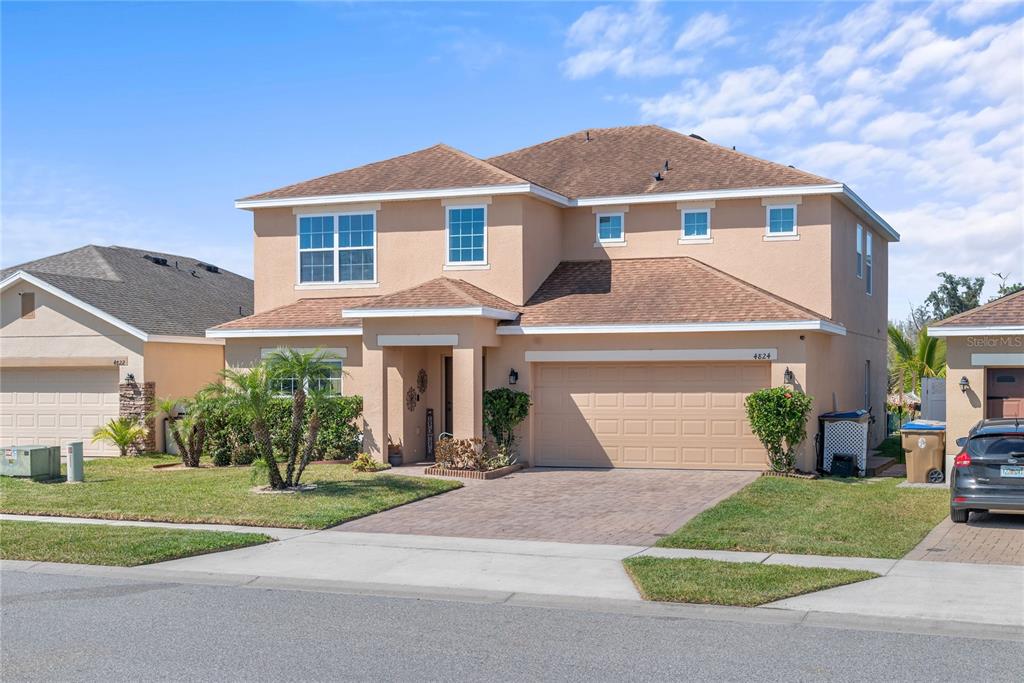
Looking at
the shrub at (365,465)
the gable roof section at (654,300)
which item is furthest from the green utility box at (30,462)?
the gable roof section at (654,300)

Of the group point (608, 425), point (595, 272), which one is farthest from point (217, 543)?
point (595, 272)

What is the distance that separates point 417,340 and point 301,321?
362 cm

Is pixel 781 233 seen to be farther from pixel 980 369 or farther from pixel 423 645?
pixel 423 645

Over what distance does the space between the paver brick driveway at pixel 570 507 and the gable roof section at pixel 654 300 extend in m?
3.06

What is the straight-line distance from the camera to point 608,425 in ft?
70.6

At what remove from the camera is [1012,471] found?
13617 millimetres

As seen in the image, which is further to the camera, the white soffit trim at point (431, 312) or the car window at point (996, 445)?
the white soffit trim at point (431, 312)

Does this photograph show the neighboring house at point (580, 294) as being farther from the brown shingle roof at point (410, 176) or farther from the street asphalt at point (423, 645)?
the street asphalt at point (423, 645)

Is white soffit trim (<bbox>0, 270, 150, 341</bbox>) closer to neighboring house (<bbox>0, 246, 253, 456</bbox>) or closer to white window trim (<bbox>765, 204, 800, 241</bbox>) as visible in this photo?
neighboring house (<bbox>0, 246, 253, 456</bbox>)

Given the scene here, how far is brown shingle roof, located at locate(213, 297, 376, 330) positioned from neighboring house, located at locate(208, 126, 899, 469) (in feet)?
0.25

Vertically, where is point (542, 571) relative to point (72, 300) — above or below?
below

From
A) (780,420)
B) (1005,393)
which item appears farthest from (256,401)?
(1005,393)

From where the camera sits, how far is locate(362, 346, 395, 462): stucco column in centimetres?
2111

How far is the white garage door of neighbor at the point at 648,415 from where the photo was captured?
20.7m
